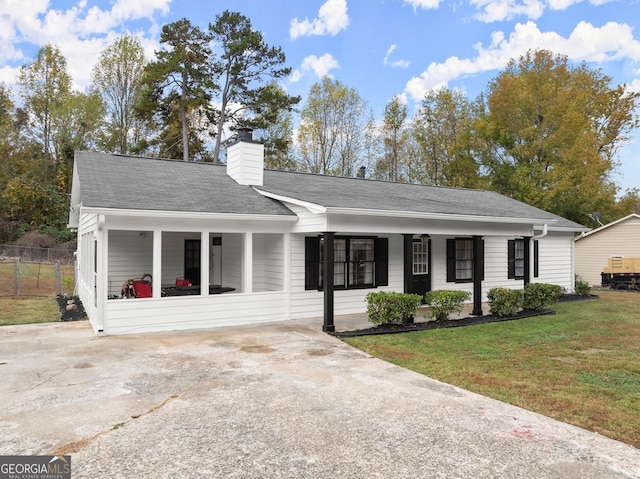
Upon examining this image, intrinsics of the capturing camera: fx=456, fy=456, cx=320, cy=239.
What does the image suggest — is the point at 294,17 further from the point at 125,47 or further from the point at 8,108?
the point at 8,108

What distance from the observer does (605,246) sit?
2122cm

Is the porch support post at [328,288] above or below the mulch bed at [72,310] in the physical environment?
above

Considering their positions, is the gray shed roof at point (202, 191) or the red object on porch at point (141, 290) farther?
the red object on porch at point (141, 290)

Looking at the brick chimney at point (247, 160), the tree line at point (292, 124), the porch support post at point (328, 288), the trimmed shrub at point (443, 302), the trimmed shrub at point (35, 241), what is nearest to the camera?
the porch support post at point (328, 288)

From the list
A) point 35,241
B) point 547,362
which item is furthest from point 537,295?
point 35,241

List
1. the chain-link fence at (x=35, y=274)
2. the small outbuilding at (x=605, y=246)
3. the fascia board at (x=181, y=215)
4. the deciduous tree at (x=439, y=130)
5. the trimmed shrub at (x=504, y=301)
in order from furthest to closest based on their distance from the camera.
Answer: the deciduous tree at (x=439, y=130) < the small outbuilding at (x=605, y=246) < the chain-link fence at (x=35, y=274) < the trimmed shrub at (x=504, y=301) < the fascia board at (x=181, y=215)

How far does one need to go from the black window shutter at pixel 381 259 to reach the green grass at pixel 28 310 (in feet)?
24.6

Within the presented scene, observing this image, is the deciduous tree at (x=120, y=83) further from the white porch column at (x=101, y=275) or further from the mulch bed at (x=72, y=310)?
the white porch column at (x=101, y=275)

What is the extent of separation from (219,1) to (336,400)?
85.9 ft

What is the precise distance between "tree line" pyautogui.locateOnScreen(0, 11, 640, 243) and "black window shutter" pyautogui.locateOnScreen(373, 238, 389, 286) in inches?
626

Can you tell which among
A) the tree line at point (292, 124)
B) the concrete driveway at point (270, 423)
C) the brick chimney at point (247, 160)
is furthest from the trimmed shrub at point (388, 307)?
the tree line at point (292, 124)

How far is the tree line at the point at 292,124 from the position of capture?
80.7ft

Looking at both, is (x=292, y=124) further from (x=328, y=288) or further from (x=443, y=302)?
(x=328, y=288)

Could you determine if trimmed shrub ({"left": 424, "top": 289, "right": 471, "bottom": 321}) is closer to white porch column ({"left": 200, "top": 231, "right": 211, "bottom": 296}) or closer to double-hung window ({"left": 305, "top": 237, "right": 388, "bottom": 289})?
double-hung window ({"left": 305, "top": 237, "right": 388, "bottom": 289})
